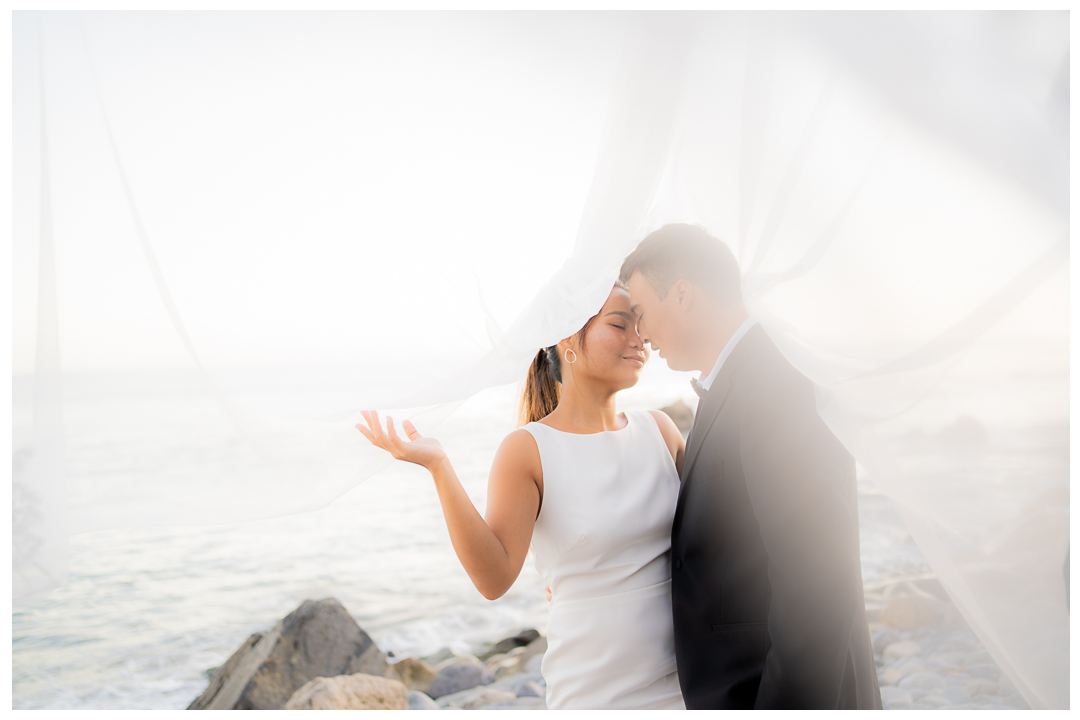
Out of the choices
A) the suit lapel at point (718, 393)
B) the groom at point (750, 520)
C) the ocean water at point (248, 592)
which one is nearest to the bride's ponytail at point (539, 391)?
the groom at point (750, 520)

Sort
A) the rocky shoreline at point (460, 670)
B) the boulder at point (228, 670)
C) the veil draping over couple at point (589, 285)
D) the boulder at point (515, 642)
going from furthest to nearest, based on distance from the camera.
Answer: the boulder at point (515, 642)
the boulder at point (228, 670)
the rocky shoreline at point (460, 670)
the veil draping over couple at point (589, 285)

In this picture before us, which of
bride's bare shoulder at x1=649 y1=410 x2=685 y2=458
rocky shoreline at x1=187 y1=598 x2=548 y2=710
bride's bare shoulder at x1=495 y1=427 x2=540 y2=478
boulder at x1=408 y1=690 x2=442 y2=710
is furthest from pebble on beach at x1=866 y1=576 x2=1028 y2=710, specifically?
boulder at x1=408 y1=690 x2=442 y2=710

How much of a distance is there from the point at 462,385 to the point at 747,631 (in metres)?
0.92

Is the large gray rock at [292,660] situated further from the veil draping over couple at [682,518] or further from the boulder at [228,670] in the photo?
the veil draping over couple at [682,518]

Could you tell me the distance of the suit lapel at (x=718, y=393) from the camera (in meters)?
1.62

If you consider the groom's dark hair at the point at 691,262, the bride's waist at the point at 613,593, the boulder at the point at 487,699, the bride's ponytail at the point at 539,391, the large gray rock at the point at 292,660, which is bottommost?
the boulder at the point at 487,699

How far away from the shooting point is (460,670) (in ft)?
15.6

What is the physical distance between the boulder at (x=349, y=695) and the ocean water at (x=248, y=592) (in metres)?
1.87

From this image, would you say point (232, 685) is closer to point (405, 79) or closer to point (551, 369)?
point (551, 369)

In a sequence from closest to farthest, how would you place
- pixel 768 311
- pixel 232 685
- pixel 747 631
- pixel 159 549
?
1. pixel 747 631
2. pixel 768 311
3. pixel 232 685
4. pixel 159 549

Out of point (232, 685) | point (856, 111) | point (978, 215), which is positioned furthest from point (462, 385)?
point (232, 685)

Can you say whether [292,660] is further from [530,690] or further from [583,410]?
[583,410]

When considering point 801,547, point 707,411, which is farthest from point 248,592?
point 801,547

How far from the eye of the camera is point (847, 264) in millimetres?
1585
